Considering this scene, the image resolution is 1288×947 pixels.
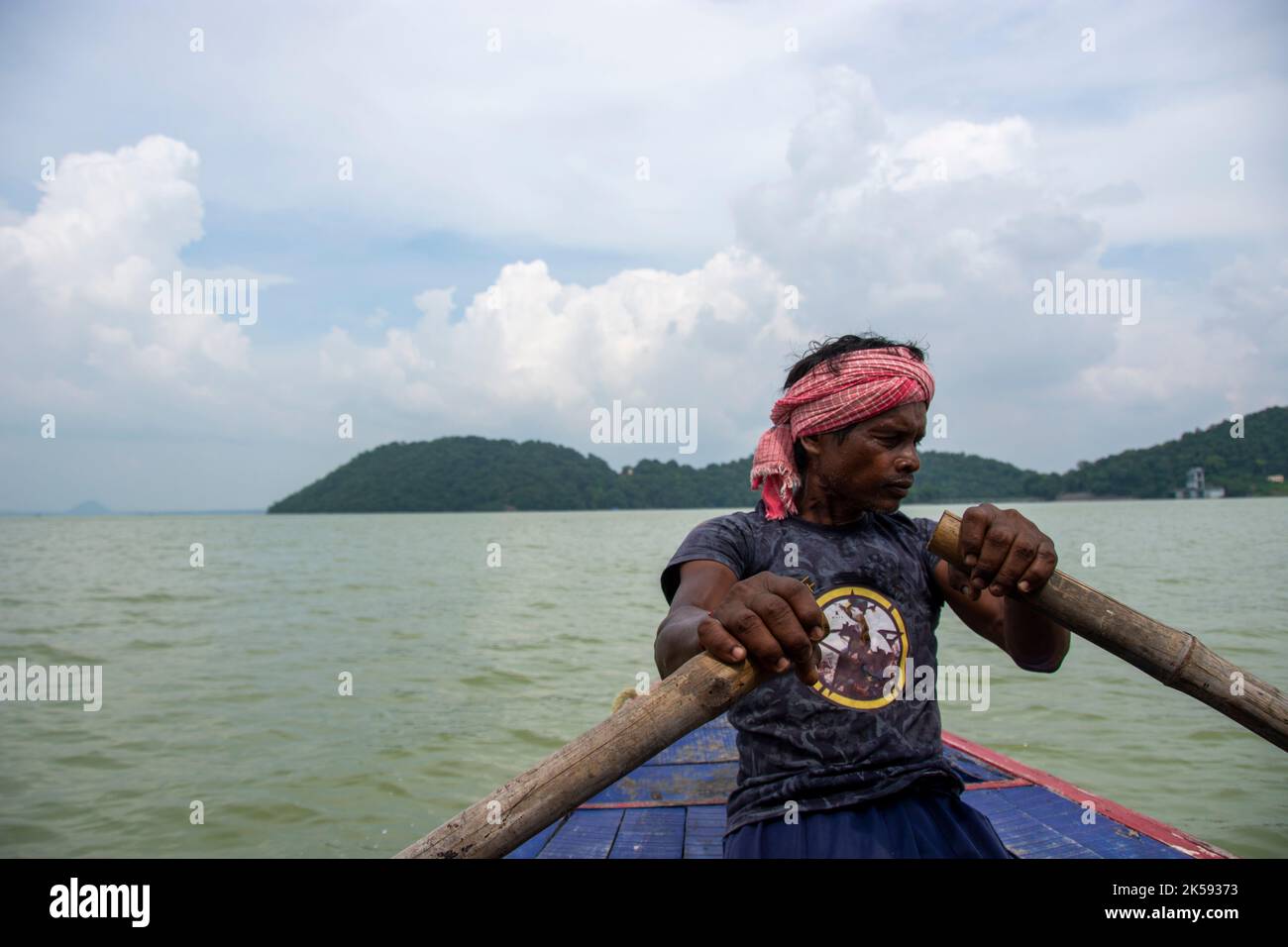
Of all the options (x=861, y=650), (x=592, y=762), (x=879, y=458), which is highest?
(x=879, y=458)

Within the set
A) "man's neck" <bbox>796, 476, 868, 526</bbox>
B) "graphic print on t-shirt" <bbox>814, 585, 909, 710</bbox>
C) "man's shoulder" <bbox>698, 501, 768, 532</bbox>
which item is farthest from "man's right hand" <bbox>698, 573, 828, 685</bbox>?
"man's neck" <bbox>796, 476, 868, 526</bbox>

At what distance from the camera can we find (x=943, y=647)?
12.9 m

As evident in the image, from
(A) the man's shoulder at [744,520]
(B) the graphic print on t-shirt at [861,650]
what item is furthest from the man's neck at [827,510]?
(B) the graphic print on t-shirt at [861,650]

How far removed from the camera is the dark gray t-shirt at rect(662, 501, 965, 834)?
87.7 inches

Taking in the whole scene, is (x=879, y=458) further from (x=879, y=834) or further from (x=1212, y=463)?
(x=1212, y=463)

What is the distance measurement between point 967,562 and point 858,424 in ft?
1.88

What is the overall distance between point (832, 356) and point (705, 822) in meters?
2.42

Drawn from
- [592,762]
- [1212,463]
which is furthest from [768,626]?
[1212,463]

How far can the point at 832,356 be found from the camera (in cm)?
253

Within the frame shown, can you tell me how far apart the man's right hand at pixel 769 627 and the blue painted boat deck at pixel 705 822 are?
1.80m

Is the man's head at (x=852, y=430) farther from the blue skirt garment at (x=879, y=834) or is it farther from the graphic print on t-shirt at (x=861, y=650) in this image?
the blue skirt garment at (x=879, y=834)

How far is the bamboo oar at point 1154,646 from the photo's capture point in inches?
79.7

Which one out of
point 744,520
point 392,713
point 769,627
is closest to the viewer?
point 769,627

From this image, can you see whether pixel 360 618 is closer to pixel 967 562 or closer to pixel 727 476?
pixel 967 562
